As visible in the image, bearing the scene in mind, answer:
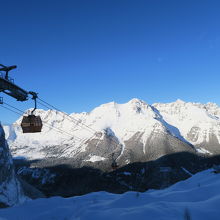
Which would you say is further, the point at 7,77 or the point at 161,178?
the point at 161,178

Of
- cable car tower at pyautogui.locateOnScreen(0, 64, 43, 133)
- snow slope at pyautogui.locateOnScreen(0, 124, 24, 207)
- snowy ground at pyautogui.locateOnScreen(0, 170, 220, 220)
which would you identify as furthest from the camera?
snow slope at pyautogui.locateOnScreen(0, 124, 24, 207)

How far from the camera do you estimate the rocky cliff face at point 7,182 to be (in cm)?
4956

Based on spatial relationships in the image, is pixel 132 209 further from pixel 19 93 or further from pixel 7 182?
pixel 7 182

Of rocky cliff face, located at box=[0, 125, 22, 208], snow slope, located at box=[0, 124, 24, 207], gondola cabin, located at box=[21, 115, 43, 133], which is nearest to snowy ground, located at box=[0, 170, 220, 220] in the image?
gondola cabin, located at box=[21, 115, 43, 133]

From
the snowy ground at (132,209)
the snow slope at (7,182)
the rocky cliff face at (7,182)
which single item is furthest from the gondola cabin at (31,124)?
the snow slope at (7,182)

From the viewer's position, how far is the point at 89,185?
190625 mm

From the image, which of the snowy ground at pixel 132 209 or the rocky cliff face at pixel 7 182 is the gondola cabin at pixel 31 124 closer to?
the snowy ground at pixel 132 209

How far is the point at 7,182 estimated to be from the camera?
55594 mm

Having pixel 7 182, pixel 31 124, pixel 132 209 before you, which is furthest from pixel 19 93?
pixel 7 182

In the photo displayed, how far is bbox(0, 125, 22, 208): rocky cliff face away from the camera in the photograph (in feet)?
163

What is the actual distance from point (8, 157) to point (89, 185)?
136 metres

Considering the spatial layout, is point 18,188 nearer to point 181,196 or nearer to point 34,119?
point 34,119

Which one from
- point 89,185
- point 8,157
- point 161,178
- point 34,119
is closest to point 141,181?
point 161,178

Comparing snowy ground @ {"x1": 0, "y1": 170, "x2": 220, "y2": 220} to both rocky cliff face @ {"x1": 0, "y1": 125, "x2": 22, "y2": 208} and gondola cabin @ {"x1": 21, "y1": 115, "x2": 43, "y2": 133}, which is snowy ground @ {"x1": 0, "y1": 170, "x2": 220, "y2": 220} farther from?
rocky cliff face @ {"x1": 0, "y1": 125, "x2": 22, "y2": 208}
